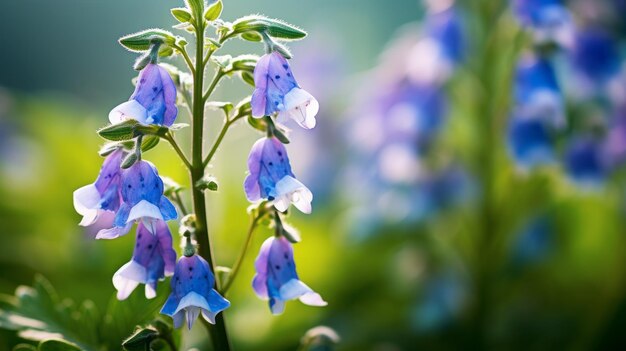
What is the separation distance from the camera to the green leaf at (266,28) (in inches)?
48.6

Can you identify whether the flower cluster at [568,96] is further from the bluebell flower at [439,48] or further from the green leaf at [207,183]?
the green leaf at [207,183]

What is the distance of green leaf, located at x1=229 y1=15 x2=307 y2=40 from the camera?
48.6 inches

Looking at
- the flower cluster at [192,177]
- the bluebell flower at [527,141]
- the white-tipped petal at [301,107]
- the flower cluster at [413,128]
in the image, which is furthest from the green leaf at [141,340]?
the flower cluster at [413,128]

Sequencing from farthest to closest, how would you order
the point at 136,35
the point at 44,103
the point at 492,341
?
1. the point at 44,103
2. the point at 492,341
3. the point at 136,35

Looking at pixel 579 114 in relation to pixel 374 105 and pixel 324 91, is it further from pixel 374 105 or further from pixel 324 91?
pixel 324 91

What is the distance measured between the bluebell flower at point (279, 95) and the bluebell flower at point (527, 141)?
1.29 meters

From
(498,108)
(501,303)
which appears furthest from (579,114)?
(501,303)

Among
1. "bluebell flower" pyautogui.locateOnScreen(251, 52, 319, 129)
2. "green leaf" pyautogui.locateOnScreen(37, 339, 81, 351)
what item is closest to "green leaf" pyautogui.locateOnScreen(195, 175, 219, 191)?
"bluebell flower" pyautogui.locateOnScreen(251, 52, 319, 129)

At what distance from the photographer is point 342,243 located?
9.36 ft

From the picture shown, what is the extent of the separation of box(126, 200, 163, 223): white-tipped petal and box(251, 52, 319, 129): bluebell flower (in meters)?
0.19

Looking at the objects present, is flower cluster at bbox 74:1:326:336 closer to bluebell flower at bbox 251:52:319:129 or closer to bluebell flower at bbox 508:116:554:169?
bluebell flower at bbox 251:52:319:129

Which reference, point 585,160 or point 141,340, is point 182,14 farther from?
point 585,160

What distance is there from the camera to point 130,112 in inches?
45.9

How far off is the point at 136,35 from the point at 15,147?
236cm
